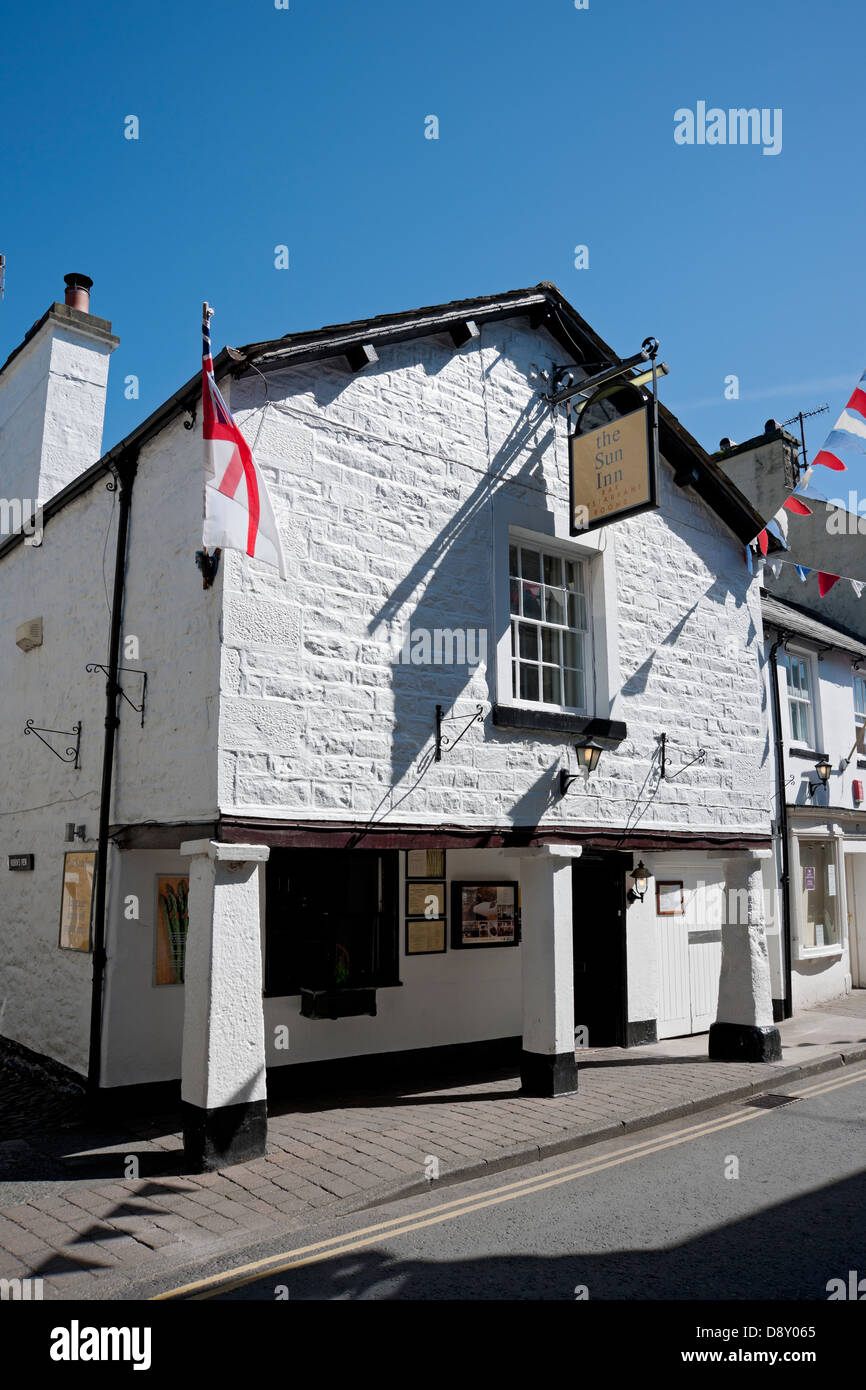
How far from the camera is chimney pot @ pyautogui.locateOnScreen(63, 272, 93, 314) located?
41.8 ft

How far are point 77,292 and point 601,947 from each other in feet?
35.8

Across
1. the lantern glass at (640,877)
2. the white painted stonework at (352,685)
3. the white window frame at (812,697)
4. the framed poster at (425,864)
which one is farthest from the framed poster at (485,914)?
the white window frame at (812,697)

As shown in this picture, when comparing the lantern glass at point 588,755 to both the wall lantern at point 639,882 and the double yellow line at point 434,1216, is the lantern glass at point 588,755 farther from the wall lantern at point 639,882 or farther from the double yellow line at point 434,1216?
the double yellow line at point 434,1216

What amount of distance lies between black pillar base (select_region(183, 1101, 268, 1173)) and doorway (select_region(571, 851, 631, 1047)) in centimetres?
577

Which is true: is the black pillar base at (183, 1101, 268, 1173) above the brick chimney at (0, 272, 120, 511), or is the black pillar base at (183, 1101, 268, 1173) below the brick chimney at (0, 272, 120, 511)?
below

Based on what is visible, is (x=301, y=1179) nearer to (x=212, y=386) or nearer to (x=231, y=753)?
(x=231, y=753)

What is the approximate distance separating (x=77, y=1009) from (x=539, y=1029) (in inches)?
171

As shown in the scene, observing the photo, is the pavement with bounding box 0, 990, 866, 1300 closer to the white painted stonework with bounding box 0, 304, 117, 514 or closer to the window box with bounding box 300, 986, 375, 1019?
the window box with bounding box 300, 986, 375, 1019

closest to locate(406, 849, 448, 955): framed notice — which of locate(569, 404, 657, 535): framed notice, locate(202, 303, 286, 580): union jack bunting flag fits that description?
locate(569, 404, 657, 535): framed notice

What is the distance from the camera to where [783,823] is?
1465 centimetres

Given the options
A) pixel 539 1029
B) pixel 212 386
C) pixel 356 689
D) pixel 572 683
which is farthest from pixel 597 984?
pixel 212 386

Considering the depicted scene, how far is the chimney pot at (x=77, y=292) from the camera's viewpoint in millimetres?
12727

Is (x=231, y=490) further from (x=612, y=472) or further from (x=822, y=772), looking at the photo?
(x=822, y=772)

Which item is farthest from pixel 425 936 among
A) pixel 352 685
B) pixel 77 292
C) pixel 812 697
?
pixel 77 292
